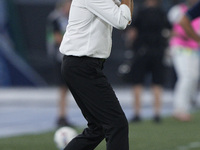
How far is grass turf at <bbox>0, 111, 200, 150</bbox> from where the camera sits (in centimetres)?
948

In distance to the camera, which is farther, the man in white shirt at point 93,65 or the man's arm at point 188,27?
the man's arm at point 188,27

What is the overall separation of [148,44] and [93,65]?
6.93 m

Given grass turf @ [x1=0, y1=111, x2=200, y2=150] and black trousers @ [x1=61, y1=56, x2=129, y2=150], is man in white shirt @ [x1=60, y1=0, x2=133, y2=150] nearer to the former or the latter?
black trousers @ [x1=61, y1=56, x2=129, y2=150]

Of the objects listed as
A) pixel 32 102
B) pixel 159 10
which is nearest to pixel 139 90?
pixel 159 10

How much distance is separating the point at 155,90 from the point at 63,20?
2061 millimetres

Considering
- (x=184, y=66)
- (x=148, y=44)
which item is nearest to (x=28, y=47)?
(x=148, y=44)

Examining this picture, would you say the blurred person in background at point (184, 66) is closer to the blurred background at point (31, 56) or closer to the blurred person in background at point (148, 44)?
the blurred person in background at point (148, 44)

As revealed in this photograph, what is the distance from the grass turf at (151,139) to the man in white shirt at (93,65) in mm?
2805

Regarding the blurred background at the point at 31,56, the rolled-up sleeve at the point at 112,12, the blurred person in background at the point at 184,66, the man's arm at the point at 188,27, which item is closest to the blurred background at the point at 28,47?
the blurred background at the point at 31,56

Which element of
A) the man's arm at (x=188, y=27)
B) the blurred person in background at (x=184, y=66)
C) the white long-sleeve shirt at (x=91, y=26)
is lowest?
the blurred person in background at (x=184, y=66)

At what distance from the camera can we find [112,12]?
20.3 feet

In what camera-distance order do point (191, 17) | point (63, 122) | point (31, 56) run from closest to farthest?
point (191, 17), point (63, 122), point (31, 56)

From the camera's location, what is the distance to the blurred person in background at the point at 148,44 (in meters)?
13.1

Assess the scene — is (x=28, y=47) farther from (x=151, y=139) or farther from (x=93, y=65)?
(x=93, y=65)
